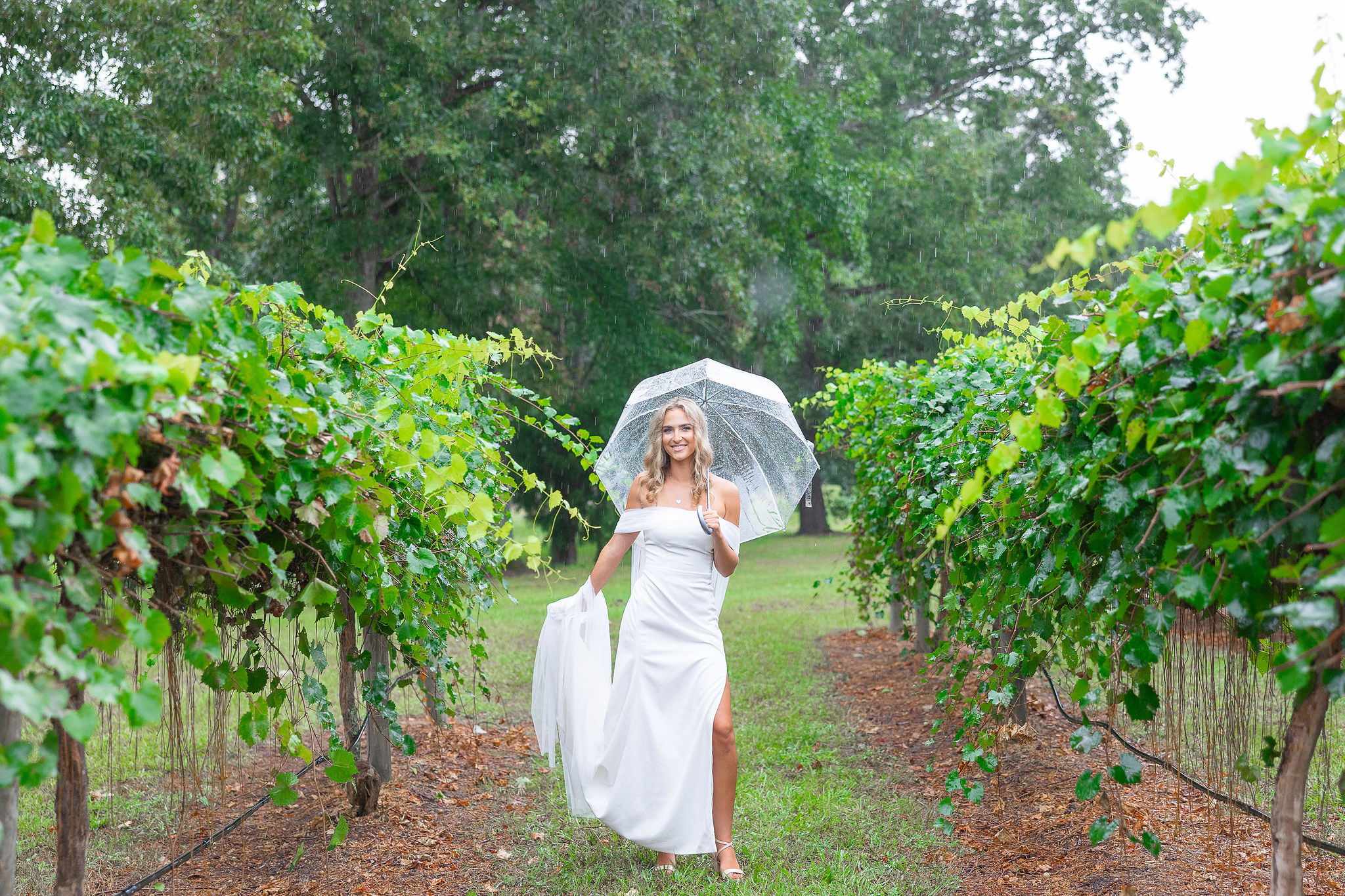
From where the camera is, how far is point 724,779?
14.9 ft

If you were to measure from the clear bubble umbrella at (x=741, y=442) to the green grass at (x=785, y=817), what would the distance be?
0.80 m

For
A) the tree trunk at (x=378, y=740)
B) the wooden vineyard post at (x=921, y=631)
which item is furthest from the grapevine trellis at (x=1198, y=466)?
the wooden vineyard post at (x=921, y=631)

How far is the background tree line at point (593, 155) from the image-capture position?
11109 millimetres

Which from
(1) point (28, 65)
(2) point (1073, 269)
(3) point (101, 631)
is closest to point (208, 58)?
(1) point (28, 65)

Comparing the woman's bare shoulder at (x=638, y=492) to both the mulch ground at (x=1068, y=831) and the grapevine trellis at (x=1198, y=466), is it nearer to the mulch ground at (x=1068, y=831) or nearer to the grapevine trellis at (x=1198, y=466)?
the grapevine trellis at (x=1198, y=466)

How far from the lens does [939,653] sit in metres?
4.83

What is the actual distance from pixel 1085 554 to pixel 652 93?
13909 millimetres

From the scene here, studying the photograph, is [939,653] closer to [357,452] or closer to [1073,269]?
[357,452]

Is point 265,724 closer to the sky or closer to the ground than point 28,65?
closer to the ground

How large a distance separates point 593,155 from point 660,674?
467 inches

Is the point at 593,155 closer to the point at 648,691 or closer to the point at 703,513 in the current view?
the point at 703,513

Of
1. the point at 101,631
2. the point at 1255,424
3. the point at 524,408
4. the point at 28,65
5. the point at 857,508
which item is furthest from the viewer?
the point at 524,408

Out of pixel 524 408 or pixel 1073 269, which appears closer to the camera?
pixel 524 408

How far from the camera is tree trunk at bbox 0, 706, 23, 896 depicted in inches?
93.2
